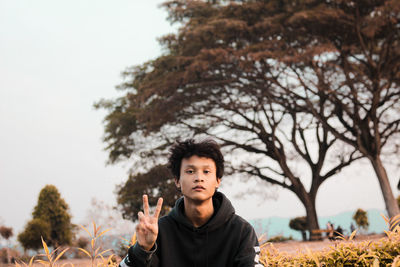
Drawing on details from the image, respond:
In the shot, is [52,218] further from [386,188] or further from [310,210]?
[386,188]

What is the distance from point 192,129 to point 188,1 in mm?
5569

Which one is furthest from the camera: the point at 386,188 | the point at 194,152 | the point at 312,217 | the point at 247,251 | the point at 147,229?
the point at 312,217

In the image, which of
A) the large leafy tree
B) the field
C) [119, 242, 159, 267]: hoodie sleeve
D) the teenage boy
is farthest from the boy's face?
the large leafy tree

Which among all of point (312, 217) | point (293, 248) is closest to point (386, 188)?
point (312, 217)

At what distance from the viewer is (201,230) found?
7.54ft

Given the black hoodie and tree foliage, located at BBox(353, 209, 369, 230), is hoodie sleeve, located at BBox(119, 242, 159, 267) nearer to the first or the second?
the black hoodie

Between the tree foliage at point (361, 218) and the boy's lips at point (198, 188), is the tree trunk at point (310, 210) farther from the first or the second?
the boy's lips at point (198, 188)

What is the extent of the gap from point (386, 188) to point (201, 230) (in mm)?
16055

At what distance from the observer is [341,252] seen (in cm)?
322

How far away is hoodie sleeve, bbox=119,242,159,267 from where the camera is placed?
2146mm

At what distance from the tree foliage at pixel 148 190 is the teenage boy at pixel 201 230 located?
14.7 meters

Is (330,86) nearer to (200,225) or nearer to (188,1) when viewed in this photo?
(188,1)


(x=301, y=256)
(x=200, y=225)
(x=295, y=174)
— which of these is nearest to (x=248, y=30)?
(x=295, y=174)

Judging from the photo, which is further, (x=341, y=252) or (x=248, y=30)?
(x=248, y=30)
